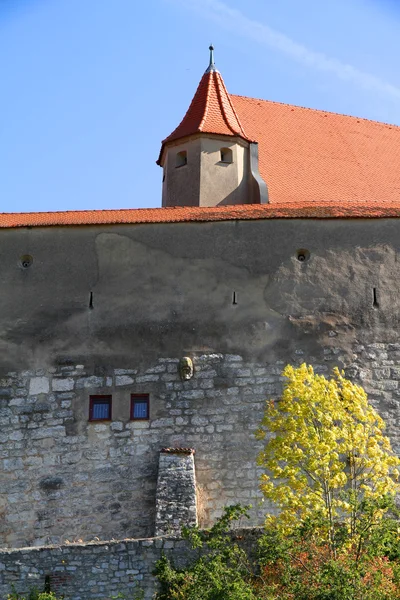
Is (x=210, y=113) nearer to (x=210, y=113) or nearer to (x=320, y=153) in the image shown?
(x=210, y=113)

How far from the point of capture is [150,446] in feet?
65.6

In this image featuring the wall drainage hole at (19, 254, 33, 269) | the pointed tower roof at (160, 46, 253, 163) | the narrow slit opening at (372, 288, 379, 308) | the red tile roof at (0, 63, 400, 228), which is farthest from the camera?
the pointed tower roof at (160, 46, 253, 163)

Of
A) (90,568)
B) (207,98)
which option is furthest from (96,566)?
(207,98)

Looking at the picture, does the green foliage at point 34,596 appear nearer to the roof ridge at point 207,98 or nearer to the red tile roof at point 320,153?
the red tile roof at point 320,153

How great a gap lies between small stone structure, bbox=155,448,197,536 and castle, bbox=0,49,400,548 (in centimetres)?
4

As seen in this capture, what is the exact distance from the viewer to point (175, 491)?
19156mm

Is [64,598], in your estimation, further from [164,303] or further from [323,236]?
[323,236]

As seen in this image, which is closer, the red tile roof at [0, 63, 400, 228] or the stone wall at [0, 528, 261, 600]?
the stone wall at [0, 528, 261, 600]

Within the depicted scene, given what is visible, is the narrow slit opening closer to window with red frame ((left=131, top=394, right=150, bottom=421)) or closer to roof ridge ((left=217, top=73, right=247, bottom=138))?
window with red frame ((left=131, top=394, right=150, bottom=421))

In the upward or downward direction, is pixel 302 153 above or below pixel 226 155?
above

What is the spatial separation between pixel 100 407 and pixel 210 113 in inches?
357

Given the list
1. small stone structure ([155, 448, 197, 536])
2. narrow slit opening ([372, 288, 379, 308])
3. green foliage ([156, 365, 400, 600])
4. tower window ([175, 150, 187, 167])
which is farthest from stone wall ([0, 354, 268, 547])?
tower window ([175, 150, 187, 167])

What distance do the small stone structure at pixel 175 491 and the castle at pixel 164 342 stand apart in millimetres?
40

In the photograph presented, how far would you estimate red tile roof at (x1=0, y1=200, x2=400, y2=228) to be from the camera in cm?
2145
